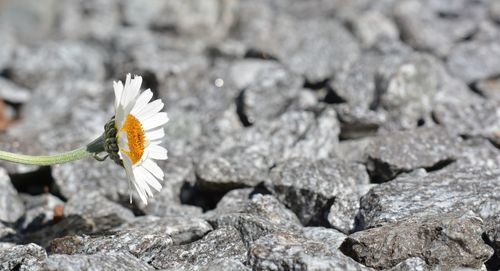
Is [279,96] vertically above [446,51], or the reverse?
[279,96]

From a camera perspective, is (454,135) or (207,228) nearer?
(207,228)

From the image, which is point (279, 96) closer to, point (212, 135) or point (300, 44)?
point (212, 135)

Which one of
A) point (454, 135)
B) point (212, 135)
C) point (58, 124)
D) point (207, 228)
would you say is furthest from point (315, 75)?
point (207, 228)

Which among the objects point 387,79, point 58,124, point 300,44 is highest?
point 58,124

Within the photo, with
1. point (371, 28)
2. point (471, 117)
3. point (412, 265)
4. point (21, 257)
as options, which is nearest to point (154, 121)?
point (21, 257)

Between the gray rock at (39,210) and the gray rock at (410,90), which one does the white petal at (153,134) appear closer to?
the gray rock at (39,210)

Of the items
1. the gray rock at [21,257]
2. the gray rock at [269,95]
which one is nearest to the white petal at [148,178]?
the gray rock at [21,257]
